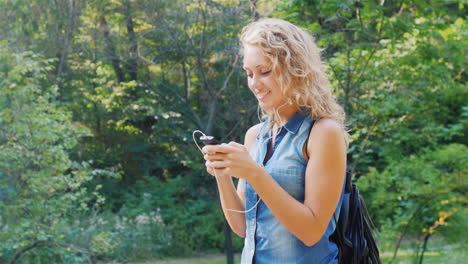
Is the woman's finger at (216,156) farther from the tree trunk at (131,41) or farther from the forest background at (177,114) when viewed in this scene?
the tree trunk at (131,41)

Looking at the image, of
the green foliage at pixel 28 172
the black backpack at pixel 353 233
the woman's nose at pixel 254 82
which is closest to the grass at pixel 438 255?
the green foliage at pixel 28 172

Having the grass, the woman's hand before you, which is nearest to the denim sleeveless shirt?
the woman's hand

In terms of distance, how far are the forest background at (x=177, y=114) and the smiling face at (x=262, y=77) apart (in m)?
3.51

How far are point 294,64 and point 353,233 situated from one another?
1.55ft

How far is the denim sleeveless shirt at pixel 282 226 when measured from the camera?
4.29ft

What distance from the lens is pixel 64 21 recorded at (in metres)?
9.86

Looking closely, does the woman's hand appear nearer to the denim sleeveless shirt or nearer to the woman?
the woman

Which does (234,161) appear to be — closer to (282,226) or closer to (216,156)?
(216,156)

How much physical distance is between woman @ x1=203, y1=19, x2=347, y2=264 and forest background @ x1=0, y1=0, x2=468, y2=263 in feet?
11.5

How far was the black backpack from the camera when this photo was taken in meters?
1.38

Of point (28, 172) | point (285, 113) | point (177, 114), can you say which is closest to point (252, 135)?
point (285, 113)

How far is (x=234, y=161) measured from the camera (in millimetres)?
1243

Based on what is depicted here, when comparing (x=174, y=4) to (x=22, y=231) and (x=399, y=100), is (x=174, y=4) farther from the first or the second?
(x=22, y=231)

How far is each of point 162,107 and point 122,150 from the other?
2.11 meters
